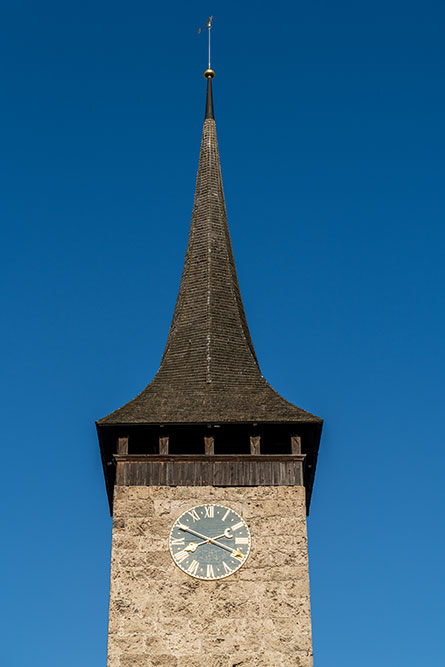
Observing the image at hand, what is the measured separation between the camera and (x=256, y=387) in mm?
29125

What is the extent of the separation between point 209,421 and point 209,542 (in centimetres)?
270

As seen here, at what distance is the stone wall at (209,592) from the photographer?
24703 millimetres

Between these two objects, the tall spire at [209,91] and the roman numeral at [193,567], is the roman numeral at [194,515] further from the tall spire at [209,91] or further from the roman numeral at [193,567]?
the tall spire at [209,91]

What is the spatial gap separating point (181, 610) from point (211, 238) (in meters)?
11.7

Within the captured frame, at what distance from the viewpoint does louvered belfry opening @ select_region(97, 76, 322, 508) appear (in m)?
27.0

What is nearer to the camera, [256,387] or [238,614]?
[238,614]

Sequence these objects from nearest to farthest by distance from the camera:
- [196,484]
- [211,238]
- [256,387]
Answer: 1. [196,484]
2. [256,387]
3. [211,238]

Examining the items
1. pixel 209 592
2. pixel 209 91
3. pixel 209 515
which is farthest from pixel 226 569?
pixel 209 91

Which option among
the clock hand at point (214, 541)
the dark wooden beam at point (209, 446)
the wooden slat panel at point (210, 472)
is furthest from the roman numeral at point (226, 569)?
the dark wooden beam at point (209, 446)

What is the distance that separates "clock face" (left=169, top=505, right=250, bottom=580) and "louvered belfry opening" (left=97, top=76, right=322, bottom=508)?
79cm

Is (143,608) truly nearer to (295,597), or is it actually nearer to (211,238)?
(295,597)

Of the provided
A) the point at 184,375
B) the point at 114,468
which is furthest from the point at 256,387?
the point at 114,468

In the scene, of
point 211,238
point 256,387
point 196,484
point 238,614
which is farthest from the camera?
point 211,238

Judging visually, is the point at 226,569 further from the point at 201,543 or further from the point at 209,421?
the point at 209,421
